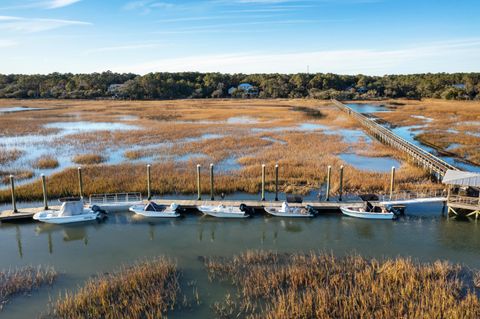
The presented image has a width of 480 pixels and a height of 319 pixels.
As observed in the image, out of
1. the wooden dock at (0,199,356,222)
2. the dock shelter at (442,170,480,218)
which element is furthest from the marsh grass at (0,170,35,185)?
the dock shelter at (442,170,480,218)

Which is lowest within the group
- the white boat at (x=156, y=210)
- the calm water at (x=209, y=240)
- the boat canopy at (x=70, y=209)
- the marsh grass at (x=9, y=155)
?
the calm water at (x=209, y=240)

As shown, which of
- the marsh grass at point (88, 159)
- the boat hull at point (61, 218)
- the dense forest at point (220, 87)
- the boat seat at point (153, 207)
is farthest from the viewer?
the dense forest at point (220, 87)

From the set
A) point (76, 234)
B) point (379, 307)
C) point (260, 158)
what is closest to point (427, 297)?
point (379, 307)

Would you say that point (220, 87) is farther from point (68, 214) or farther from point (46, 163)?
point (68, 214)

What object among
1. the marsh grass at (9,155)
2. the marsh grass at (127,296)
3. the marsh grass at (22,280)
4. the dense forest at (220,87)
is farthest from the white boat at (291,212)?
the dense forest at (220,87)

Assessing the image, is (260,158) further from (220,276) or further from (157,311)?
(157,311)

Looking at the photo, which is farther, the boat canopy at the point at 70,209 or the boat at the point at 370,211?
the boat at the point at 370,211

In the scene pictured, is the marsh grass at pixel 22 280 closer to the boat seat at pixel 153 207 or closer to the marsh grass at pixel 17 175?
the boat seat at pixel 153 207
